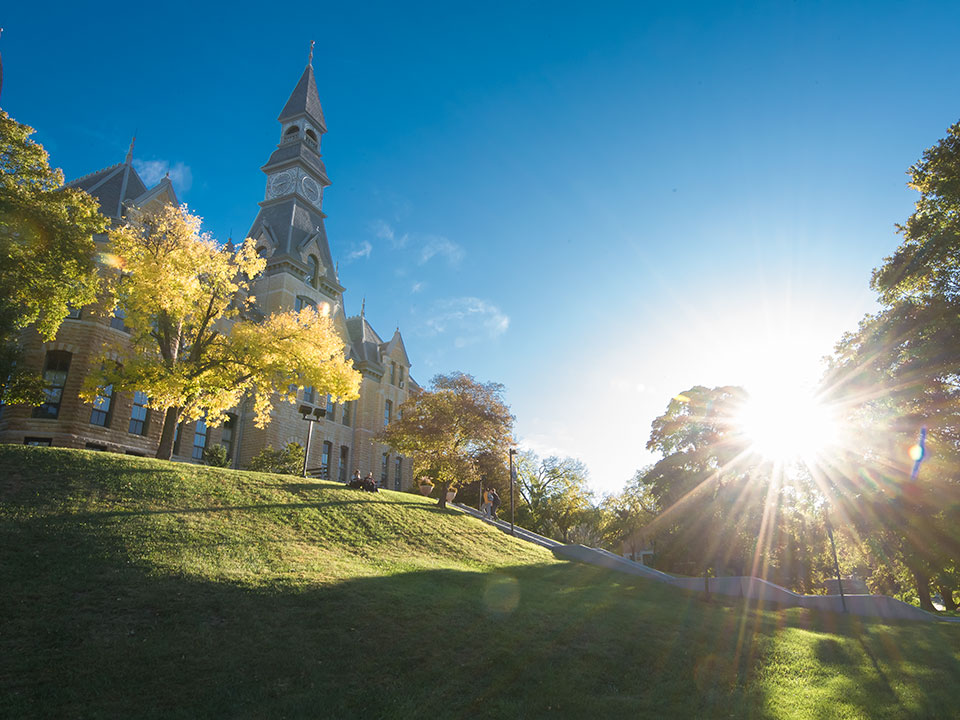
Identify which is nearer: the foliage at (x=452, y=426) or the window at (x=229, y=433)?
the foliage at (x=452, y=426)

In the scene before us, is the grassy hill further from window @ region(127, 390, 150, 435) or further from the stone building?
window @ region(127, 390, 150, 435)

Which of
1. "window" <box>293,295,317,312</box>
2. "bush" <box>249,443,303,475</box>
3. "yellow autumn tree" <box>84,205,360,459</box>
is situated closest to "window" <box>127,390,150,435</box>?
"yellow autumn tree" <box>84,205,360,459</box>

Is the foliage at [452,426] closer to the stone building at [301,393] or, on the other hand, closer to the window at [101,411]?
the stone building at [301,393]

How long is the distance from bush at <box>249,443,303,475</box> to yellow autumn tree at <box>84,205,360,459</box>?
6.93m

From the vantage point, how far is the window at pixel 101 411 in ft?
92.2

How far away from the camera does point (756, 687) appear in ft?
35.2

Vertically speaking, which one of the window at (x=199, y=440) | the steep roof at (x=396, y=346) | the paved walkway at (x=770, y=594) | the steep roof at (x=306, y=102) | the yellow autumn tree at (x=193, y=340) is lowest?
the paved walkway at (x=770, y=594)

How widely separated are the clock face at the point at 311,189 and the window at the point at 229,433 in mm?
20657

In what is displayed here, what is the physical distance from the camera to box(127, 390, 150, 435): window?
2994 cm

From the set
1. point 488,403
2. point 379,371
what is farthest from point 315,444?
point 488,403

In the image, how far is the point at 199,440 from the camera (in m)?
34.2

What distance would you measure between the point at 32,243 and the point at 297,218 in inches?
1123

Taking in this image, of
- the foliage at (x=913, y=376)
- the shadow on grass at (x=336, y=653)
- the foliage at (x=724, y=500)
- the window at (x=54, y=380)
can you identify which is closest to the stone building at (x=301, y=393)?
the window at (x=54, y=380)

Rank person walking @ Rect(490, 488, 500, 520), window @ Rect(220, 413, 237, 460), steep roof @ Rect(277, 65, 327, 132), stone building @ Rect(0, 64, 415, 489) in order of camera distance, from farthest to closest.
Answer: steep roof @ Rect(277, 65, 327, 132) < window @ Rect(220, 413, 237, 460) < person walking @ Rect(490, 488, 500, 520) < stone building @ Rect(0, 64, 415, 489)
